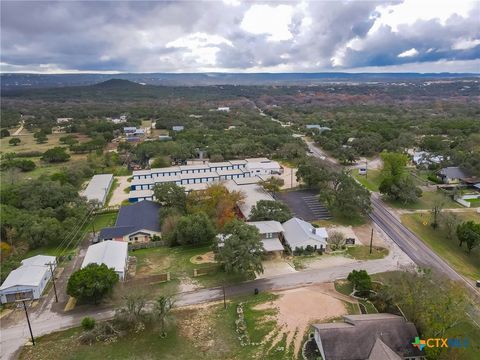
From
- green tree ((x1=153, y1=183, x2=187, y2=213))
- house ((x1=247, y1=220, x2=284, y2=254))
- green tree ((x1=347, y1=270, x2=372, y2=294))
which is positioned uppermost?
Result: green tree ((x1=153, y1=183, x2=187, y2=213))

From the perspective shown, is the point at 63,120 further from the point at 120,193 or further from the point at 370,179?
the point at 370,179

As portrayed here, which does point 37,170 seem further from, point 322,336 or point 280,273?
point 322,336

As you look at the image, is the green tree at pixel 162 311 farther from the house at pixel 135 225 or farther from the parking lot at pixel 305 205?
the parking lot at pixel 305 205

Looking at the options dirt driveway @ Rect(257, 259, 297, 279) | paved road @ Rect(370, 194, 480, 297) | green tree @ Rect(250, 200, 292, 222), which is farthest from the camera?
green tree @ Rect(250, 200, 292, 222)

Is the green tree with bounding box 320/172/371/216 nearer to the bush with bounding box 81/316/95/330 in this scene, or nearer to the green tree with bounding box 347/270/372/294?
the green tree with bounding box 347/270/372/294

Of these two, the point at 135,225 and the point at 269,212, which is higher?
the point at 269,212

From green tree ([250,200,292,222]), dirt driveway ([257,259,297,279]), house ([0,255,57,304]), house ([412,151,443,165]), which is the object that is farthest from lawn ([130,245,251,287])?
house ([412,151,443,165])

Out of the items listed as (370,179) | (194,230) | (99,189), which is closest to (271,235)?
(194,230)

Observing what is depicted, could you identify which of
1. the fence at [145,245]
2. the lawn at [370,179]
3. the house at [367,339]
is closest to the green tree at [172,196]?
the fence at [145,245]
